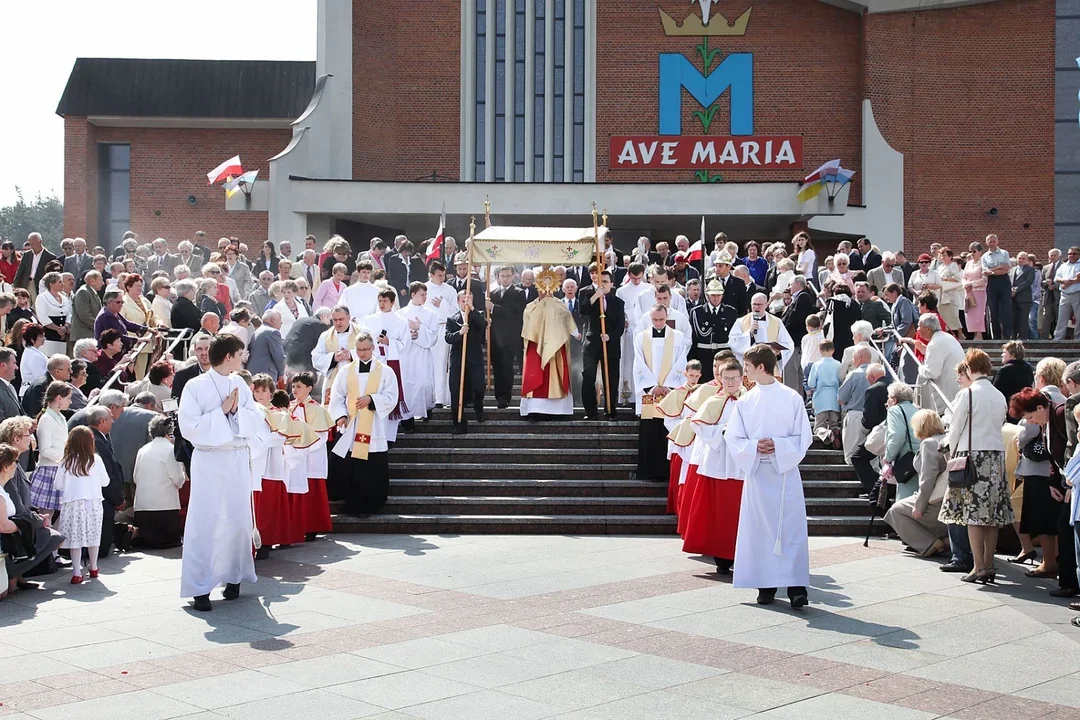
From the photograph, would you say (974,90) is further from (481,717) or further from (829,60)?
(481,717)

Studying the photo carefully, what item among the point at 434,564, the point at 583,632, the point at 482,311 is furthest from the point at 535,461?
the point at 583,632

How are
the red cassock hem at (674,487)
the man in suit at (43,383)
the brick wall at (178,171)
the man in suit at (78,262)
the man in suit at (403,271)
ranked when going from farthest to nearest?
the brick wall at (178,171) → the man in suit at (403,271) → the man in suit at (78,262) → the red cassock hem at (674,487) → the man in suit at (43,383)

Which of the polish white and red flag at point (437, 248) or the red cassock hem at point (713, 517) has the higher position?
the polish white and red flag at point (437, 248)

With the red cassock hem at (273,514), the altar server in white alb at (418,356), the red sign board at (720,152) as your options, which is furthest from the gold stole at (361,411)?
the red sign board at (720,152)

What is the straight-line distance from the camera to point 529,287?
16344 millimetres

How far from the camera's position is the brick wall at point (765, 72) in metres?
30.3

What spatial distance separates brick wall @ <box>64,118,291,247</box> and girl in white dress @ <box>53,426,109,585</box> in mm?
22096

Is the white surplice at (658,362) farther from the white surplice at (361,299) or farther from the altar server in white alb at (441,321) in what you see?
the white surplice at (361,299)

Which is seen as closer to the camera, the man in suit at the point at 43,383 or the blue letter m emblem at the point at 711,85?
the man in suit at the point at 43,383

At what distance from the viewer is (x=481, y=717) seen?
20.4ft

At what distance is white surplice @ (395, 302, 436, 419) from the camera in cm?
1547

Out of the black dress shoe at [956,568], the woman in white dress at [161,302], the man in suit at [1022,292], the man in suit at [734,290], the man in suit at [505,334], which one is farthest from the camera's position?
the man in suit at [1022,292]

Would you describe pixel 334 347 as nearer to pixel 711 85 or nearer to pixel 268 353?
pixel 268 353

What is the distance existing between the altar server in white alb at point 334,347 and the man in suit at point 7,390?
3286 mm
